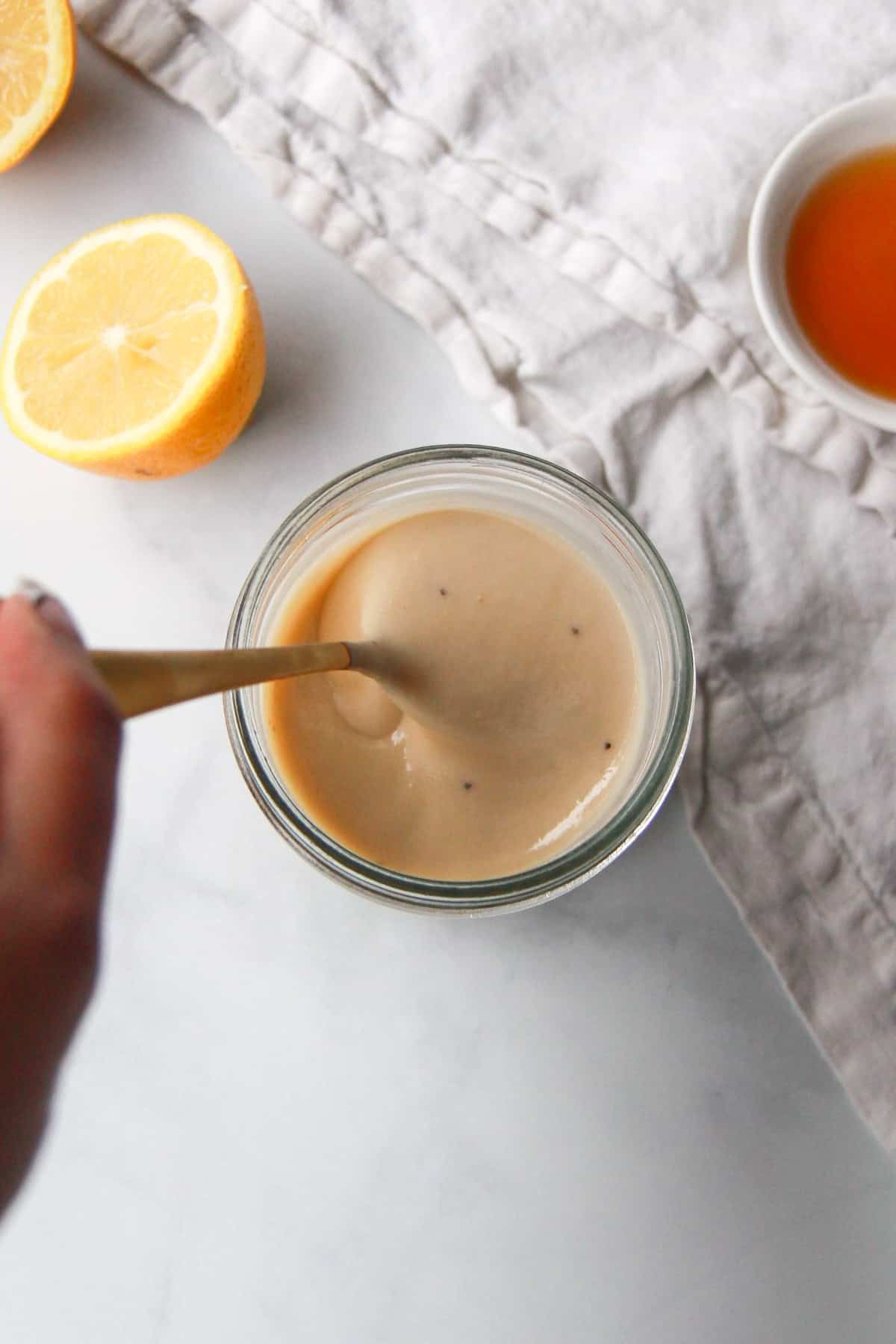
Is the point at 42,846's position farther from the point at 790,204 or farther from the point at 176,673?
the point at 790,204

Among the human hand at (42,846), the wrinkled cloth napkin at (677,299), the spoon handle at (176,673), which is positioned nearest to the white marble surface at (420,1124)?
the wrinkled cloth napkin at (677,299)

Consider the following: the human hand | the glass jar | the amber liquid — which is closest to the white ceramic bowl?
the amber liquid

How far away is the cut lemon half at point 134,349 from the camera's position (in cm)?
81

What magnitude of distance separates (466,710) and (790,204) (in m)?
0.45

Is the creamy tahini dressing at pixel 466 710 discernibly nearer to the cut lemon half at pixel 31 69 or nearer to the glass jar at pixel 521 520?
the glass jar at pixel 521 520

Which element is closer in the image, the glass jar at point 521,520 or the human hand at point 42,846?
the human hand at point 42,846

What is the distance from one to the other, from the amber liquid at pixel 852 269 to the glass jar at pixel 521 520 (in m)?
0.23

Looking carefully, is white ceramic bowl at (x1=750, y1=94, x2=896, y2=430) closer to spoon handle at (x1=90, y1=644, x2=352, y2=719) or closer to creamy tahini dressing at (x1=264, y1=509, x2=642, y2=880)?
creamy tahini dressing at (x1=264, y1=509, x2=642, y2=880)

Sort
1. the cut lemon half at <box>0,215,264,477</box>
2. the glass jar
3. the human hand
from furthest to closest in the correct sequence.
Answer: the cut lemon half at <box>0,215,264,477</box> < the glass jar < the human hand

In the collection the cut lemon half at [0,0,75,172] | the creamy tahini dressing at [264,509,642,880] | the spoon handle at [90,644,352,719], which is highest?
the cut lemon half at [0,0,75,172]

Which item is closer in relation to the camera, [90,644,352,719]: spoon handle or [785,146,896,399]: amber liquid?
[90,644,352,719]: spoon handle

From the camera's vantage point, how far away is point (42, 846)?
1.28ft

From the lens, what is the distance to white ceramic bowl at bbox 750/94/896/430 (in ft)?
2.76

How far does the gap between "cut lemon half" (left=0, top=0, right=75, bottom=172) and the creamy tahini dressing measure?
0.41 metres
